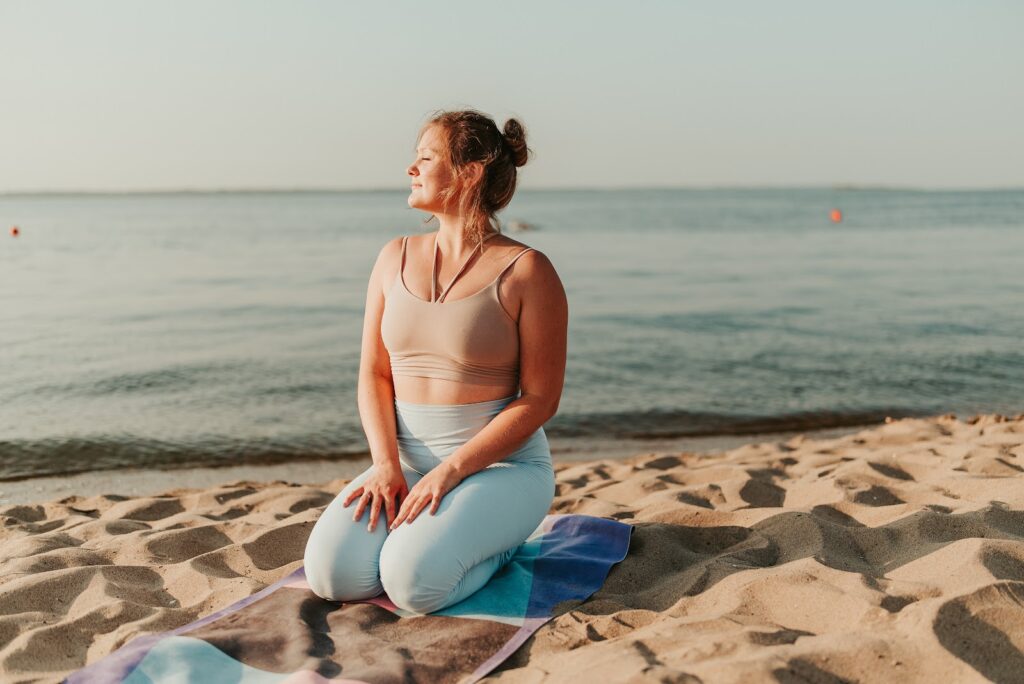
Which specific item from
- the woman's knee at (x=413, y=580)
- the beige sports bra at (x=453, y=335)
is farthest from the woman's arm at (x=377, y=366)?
the woman's knee at (x=413, y=580)

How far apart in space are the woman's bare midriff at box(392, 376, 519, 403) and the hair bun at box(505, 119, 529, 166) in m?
1.08

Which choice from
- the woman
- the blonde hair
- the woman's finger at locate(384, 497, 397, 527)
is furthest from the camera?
the blonde hair

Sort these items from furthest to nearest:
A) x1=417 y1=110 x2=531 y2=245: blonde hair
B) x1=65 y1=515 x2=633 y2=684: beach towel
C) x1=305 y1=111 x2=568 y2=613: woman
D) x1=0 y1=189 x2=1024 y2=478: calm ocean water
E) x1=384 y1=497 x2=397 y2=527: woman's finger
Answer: x1=0 y1=189 x2=1024 y2=478: calm ocean water, x1=417 y1=110 x2=531 y2=245: blonde hair, x1=384 y1=497 x2=397 y2=527: woman's finger, x1=305 y1=111 x2=568 y2=613: woman, x1=65 y1=515 x2=633 y2=684: beach towel

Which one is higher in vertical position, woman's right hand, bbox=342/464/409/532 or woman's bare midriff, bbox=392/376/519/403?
woman's bare midriff, bbox=392/376/519/403

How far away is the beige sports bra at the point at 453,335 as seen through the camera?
391 centimetres

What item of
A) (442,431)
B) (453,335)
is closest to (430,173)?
(453,335)

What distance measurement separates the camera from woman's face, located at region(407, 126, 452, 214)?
3963 millimetres

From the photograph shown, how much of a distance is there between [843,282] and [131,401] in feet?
57.1

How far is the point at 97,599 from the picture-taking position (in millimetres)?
3916

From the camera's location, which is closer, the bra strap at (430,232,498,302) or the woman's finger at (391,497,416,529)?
the woman's finger at (391,497,416,529)

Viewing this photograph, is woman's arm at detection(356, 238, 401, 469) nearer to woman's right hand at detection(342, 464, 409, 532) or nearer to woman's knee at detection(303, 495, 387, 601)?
woman's right hand at detection(342, 464, 409, 532)

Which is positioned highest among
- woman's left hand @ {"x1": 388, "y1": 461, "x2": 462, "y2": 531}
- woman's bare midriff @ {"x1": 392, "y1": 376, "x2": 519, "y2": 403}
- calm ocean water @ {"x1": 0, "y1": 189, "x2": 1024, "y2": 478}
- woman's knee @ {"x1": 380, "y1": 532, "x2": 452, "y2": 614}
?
woman's bare midriff @ {"x1": 392, "y1": 376, "x2": 519, "y2": 403}

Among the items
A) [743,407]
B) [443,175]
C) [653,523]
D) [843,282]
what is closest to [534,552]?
[653,523]

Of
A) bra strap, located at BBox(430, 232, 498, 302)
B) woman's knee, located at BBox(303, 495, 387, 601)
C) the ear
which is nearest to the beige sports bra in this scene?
bra strap, located at BBox(430, 232, 498, 302)
